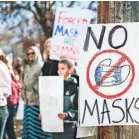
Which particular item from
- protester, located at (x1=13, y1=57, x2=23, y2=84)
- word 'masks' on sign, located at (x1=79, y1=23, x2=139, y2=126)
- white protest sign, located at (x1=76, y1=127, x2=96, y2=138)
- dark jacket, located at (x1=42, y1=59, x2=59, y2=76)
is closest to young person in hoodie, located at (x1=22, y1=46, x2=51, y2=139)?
dark jacket, located at (x1=42, y1=59, x2=59, y2=76)

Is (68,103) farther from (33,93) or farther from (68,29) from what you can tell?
(33,93)

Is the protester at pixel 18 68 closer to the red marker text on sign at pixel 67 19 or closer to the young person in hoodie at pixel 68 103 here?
the young person in hoodie at pixel 68 103

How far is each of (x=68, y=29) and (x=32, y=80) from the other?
2.92 feet

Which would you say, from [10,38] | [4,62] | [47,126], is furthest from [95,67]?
[10,38]

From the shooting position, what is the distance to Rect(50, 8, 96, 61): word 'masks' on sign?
292 cm

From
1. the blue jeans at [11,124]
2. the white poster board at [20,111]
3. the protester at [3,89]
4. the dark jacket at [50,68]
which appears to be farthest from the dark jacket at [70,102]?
the white poster board at [20,111]

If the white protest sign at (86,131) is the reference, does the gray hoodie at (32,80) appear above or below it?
above

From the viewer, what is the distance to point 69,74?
10.3 feet

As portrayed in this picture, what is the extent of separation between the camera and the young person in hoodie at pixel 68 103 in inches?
115

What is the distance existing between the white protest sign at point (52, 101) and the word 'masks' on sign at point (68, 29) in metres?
0.21

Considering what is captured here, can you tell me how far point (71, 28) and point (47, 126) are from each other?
0.73 metres

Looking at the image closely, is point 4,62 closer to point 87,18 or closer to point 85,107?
point 87,18

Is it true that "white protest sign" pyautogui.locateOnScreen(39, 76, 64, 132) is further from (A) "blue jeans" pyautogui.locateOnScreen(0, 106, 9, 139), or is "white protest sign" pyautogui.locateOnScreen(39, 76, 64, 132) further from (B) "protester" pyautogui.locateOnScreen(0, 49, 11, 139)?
(A) "blue jeans" pyautogui.locateOnScreen(0, 106, 9, 139)

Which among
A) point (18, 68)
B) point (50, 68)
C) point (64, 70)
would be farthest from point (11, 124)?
point (64, 70)
